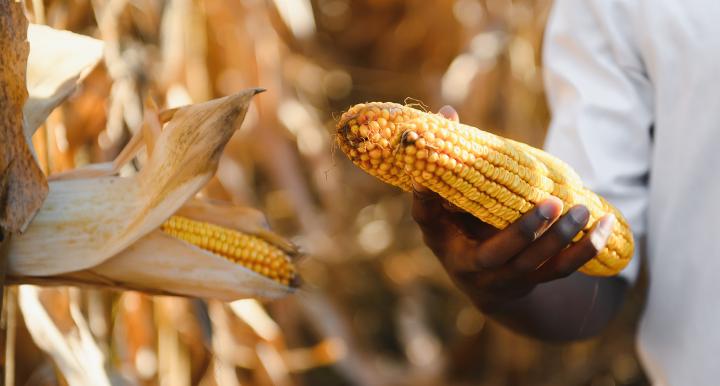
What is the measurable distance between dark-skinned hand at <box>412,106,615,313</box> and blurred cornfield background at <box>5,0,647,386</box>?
0.60 feet

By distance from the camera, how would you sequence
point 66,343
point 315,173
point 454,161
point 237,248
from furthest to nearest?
point 315,173 < point 66,343 < point 237,248 < point 454,161

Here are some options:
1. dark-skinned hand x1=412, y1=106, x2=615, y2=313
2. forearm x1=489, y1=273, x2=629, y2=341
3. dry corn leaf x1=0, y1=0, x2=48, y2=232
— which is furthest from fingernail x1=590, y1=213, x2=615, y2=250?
dry corn leaf x1=0, y1=0, x2=48, y2=232

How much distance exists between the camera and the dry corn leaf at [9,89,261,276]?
617 mm

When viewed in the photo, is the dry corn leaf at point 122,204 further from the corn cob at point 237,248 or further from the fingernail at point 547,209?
the fingernail at point 547,209

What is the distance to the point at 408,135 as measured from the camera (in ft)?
1.51

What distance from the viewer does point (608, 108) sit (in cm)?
84

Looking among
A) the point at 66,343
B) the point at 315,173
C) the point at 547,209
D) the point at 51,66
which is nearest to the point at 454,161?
the point at 547,209

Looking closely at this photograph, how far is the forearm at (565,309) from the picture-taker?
774 mm

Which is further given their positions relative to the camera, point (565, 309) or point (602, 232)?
point (565, 309)

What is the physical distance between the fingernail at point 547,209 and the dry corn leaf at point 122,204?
0.26 metres

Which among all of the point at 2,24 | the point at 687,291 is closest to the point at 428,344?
the point at 687,291

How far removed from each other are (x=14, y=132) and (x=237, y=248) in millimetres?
224

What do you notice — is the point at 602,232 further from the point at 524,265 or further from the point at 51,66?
the point at 51,66

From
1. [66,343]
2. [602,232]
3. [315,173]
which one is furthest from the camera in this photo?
[315,173]
